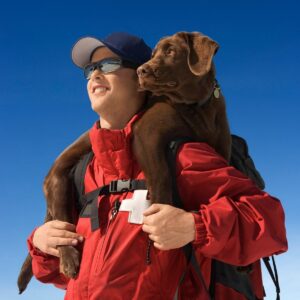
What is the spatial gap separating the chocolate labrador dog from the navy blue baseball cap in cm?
39

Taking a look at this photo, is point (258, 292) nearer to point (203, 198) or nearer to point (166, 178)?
point (203, 198)

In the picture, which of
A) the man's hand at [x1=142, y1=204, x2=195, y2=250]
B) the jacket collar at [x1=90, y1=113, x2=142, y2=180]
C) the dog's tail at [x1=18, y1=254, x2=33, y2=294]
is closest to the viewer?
the man's hand at [x1=142, y1=204, x2=195, y2=250]

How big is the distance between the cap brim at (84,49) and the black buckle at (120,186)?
127cm

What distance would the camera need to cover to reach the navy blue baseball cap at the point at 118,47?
4355mm

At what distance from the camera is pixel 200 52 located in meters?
3.93

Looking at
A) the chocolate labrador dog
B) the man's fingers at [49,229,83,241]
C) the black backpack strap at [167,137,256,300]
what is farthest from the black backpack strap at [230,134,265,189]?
the man's fingers at [49,229,83,241]

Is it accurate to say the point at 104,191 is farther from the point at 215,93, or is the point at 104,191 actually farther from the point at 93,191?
the point at 215,93

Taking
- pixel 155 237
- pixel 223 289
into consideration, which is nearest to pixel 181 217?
pixel 155 237

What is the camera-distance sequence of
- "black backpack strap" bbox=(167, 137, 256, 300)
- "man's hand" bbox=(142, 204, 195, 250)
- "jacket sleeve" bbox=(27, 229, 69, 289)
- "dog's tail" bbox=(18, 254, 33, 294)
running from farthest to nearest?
"dog's tail" bbox=(18, 254, 33, 294), "jacket sleeve" bbox=(27, 229, 69, 289), "black backpack strap" bbox=(167, 137, 256, 300), "man's hand" bbox=(142, 204, 195, 250)

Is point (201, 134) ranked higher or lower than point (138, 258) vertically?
higher

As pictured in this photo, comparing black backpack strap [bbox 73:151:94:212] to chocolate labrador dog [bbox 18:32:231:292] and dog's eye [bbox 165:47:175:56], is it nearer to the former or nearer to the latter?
chocolate labrador dog [bbox 18:32:231:292]

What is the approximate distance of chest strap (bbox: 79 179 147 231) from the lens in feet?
12.7

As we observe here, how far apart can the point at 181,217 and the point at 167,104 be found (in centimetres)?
96

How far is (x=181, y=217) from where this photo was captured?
140 inches
